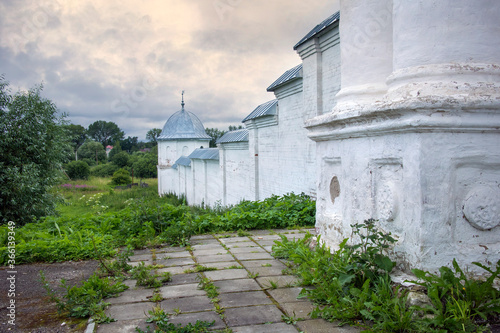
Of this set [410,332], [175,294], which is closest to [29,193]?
[175,294]

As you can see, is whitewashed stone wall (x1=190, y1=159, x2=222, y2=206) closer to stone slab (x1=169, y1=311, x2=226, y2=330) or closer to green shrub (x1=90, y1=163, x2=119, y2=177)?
stone slab (x1=169, y1=311, x2=226, y2=330)

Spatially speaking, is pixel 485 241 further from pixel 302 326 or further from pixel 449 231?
pixel 302 326

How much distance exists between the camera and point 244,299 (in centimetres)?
293

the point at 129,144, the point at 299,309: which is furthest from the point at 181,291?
the point at 129,144

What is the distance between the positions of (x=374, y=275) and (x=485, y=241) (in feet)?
2.66

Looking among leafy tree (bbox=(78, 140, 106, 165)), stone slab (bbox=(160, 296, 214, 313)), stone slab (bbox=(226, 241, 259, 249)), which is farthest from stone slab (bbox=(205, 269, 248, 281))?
leafy tree (bbox=(78, 140, 106, 165))

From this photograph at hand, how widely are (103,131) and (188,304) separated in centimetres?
6930

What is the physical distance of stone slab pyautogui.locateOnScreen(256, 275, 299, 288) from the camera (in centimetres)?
322

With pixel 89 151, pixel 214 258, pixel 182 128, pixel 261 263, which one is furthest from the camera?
pixel 89 151

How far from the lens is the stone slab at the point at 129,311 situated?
8.68 ft

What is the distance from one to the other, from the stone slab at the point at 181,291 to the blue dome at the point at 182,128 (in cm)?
2595

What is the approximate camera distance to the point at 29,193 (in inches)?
312

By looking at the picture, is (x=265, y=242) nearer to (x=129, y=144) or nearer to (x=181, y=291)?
(x=181, y=291)

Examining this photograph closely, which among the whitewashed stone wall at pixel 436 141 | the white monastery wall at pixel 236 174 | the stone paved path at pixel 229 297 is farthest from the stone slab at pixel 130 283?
the white monastery wall at pixel 236 174
